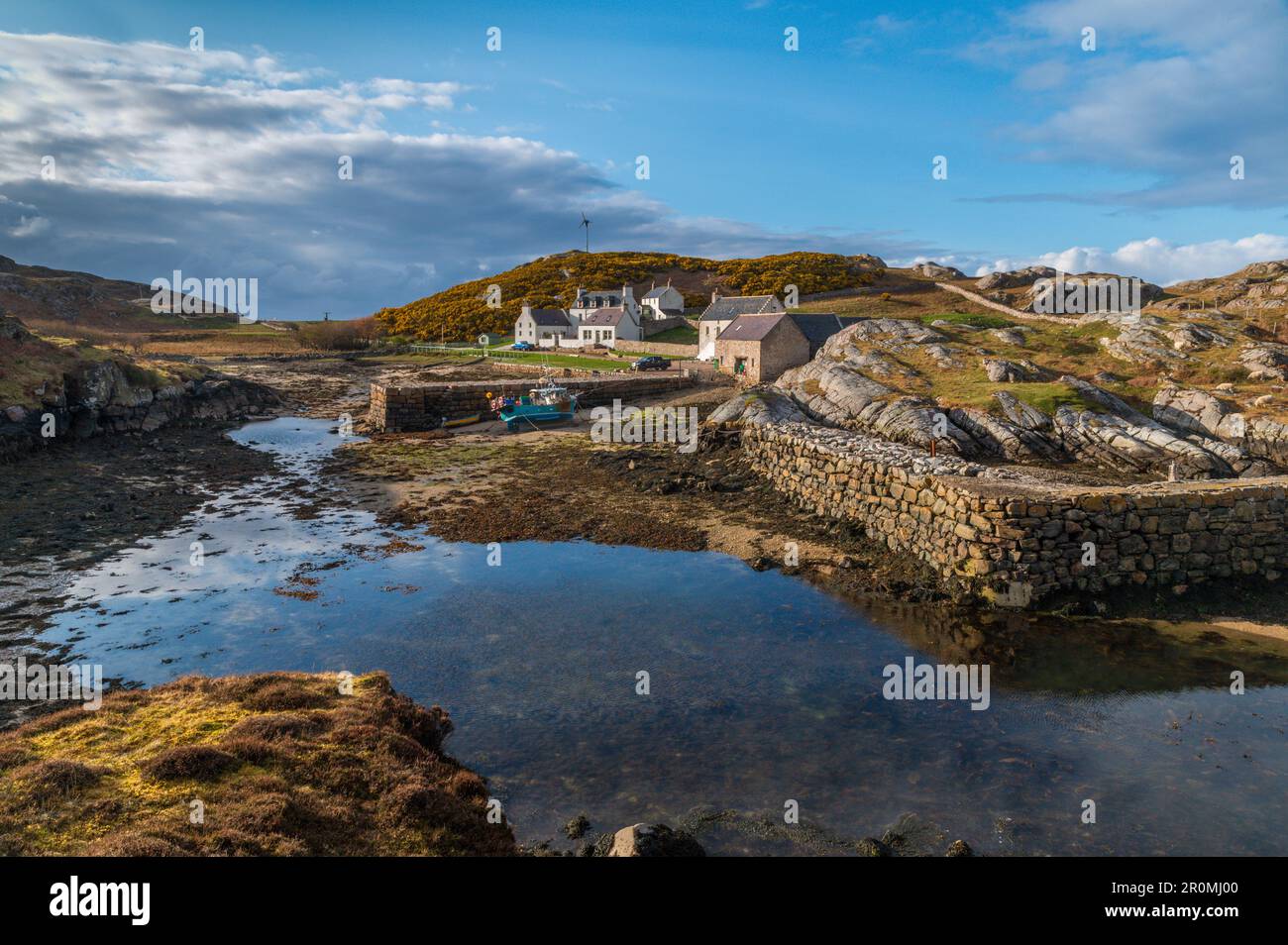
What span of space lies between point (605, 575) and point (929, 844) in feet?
39.4

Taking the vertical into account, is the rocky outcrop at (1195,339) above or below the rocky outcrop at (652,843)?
above

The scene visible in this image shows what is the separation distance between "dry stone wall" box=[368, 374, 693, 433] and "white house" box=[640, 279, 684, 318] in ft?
162

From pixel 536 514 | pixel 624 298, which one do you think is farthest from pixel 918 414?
pixel 624 298

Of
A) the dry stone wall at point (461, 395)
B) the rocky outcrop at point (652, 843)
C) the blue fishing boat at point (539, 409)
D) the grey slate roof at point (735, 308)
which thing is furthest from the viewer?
the grey slate roof at point (735, 308)

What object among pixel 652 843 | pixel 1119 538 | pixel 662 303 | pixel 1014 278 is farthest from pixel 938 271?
pixel 652 843

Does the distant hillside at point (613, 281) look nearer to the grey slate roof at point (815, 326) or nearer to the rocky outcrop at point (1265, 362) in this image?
the grey slate roof at point (815, 326)

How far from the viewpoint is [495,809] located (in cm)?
949

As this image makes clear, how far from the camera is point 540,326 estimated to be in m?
94.1

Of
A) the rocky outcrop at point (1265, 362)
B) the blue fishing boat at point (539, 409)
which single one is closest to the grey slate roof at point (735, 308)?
the blue fishing boat at point (539, 409)

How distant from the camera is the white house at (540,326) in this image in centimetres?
9412

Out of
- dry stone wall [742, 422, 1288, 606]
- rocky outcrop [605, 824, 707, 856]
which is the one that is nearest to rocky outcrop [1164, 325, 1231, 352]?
dry stone wall [742, 422, 1288, 606]

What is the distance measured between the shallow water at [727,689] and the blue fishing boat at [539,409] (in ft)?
76.6

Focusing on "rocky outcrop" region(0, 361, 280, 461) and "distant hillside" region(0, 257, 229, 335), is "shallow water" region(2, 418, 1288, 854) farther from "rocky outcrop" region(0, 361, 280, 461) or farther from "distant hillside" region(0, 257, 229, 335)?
"distant hillside" region(0, 257, 229, 335)
